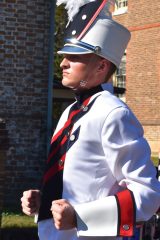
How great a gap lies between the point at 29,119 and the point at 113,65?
684 cm

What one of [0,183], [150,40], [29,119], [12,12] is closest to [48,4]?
[12,12]

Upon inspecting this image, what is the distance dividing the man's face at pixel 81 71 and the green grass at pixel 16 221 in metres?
4.91

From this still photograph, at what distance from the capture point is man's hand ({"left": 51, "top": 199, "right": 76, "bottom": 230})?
2.45 m

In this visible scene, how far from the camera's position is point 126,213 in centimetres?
253

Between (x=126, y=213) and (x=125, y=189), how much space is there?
5.8 inches

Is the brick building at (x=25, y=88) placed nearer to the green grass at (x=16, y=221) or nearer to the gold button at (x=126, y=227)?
the green grass at (x=16, y=221)

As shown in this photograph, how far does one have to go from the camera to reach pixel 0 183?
22.3 ft

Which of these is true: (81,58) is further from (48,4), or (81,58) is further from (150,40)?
(150,40)

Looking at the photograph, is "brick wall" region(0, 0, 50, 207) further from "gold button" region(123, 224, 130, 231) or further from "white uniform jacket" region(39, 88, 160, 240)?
"gold button" region(123, 224, 130, 231)

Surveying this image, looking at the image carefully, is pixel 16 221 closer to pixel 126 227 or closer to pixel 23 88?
pixel 23 88

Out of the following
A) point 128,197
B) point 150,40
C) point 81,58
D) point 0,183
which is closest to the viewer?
point 128,197

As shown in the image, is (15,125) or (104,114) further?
(15,125)

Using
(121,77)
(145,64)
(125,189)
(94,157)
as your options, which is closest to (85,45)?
(94,157)

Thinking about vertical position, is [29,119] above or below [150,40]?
above
